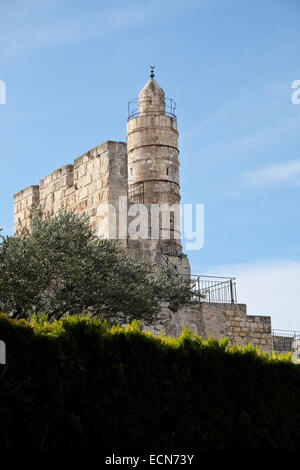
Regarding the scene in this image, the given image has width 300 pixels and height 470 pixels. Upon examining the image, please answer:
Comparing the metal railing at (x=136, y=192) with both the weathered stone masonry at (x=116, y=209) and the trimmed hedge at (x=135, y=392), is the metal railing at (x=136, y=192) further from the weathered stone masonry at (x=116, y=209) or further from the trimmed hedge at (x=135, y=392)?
the trimmed hedge at (x=135, y=392)

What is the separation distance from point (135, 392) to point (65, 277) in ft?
22.9

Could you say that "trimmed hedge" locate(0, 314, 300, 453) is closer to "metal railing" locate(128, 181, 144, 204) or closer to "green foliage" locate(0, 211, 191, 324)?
"green foliage" locate(0, 211, 191, 324)

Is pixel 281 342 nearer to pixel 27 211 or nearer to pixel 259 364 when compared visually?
pixel 27 211

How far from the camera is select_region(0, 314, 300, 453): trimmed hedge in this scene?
735 centimetres

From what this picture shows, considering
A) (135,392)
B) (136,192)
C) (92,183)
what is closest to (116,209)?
(92,183)

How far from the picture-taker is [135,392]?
802 cm

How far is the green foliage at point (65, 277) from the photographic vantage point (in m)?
14.2

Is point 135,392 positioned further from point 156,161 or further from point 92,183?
point 156,161

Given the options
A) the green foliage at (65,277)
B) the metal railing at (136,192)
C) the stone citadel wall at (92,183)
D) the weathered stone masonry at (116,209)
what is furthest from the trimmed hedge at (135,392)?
the metal railing at (136,192)

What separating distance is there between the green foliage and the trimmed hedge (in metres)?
6.10

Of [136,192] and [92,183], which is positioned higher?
[136,192]

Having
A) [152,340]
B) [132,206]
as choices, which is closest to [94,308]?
[132,206]

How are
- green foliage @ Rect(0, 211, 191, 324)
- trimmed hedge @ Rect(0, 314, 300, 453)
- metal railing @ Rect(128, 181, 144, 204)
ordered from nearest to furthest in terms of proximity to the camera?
trimmed hedge @ Rect(0, 314, 300, 453) < green foliage @ Rect(0, 211, 191, 324) < metal railing @ Rect(128, 181, 144, 204)

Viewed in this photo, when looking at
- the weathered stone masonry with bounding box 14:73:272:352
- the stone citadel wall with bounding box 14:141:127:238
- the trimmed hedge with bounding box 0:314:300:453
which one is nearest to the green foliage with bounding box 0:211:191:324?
the weathered stone masonry with bounding box 14:73:272:352
